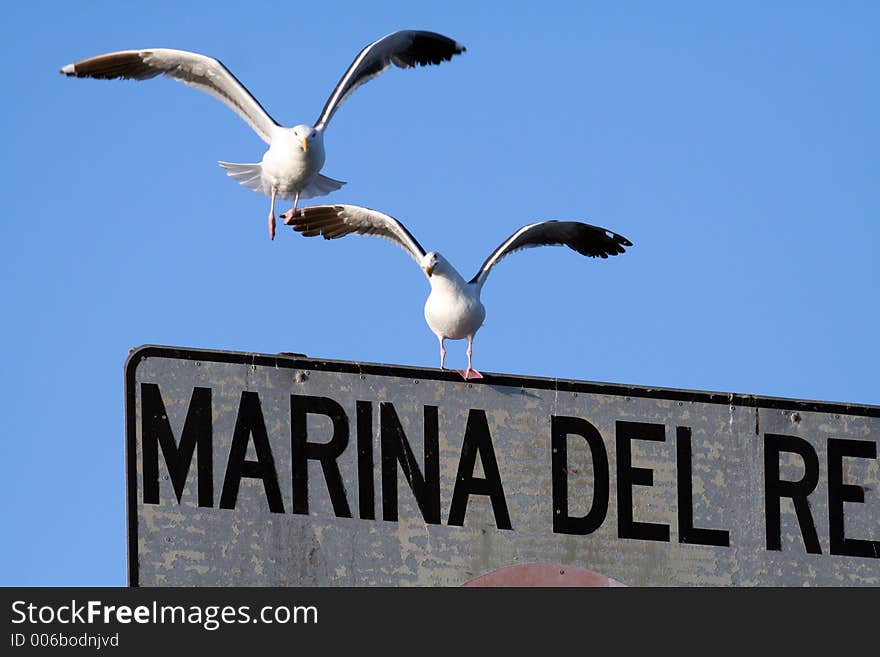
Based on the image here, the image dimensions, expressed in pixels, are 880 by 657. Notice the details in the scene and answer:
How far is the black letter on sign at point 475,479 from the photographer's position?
4926 millimetres

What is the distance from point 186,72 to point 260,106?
570 millimetres

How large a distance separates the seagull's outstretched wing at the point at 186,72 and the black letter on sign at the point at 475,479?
6.25 metres

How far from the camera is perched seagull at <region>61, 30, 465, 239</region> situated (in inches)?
418

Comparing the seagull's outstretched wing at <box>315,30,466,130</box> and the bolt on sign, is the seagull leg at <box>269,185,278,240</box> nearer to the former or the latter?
the seagull's outstretched wing at <box>315,30,466,130</box>

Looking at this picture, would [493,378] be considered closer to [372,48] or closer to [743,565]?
[743,565]

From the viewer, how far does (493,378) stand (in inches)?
198

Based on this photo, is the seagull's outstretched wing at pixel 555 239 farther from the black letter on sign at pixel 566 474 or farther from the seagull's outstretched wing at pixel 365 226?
the black letter on sign at pixel 566 474

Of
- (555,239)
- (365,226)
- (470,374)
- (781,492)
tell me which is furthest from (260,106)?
(781,492)

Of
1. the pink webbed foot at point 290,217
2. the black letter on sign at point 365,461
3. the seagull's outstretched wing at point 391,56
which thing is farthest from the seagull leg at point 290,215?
the black letter on sign at point 365,461

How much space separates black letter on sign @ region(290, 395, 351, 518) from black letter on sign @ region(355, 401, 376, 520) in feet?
0.14

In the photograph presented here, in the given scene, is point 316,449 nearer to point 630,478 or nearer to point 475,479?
point 475,479

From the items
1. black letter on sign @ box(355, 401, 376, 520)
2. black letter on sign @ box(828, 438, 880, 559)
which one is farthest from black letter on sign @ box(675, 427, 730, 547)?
black letter on sign @ box(355, 401, 376, 520)
